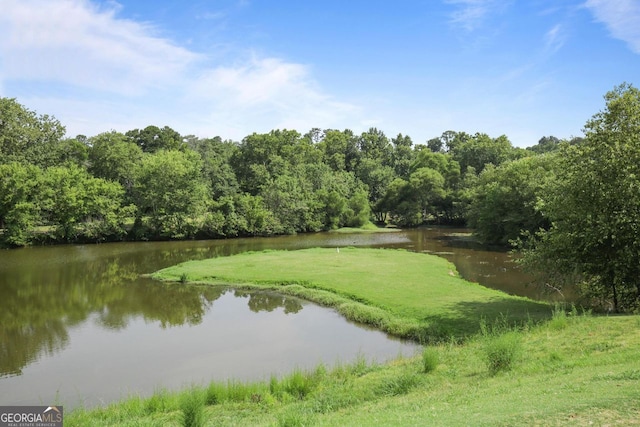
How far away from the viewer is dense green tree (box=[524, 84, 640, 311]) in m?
17.9

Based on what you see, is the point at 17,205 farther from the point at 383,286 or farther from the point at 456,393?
the point at 456,393

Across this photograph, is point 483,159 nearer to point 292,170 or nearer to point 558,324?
point 292,170

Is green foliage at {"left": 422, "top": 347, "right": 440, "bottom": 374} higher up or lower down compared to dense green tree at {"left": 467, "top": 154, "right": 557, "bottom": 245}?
lower down

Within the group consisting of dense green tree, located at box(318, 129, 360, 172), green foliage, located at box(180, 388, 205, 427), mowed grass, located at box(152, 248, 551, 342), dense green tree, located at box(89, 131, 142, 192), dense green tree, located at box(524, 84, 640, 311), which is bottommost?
mowed grass, located at box(152, 248, 551, 342)

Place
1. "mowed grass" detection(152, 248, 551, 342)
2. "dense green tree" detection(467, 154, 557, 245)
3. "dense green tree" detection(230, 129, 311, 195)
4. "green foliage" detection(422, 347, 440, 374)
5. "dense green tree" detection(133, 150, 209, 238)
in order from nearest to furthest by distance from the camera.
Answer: "green foliage" detection(422, 347, 440, 374)
"mowed grass" detection(152, 248, 551, 342)
"dense green tree" detection(467, 154, 557, 245)
"dense green tree" detection(133, 150, 209, 238)
"dense green tree" detection(230, 129, 311, 195)

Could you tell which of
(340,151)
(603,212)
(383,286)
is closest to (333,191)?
(340,151)

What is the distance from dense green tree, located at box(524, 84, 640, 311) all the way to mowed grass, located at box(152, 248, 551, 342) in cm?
284

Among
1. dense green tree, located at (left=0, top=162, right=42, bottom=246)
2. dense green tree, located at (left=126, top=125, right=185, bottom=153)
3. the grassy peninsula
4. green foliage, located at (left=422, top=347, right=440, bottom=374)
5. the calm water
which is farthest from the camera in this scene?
dense green tree, located at (left=126, top=125, right=185, bottom=153)

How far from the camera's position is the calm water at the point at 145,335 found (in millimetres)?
17797

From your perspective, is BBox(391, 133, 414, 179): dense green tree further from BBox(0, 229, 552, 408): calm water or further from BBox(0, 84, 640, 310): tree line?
BBox(0, 229, 552, 408): calm water

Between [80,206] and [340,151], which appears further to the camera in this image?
[340,151]

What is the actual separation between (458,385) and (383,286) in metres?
17.7

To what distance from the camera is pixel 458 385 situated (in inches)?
489

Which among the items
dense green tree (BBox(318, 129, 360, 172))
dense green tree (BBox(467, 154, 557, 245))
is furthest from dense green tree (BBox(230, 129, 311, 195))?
dense green tree (BBox(467, 154, 557, 245))
